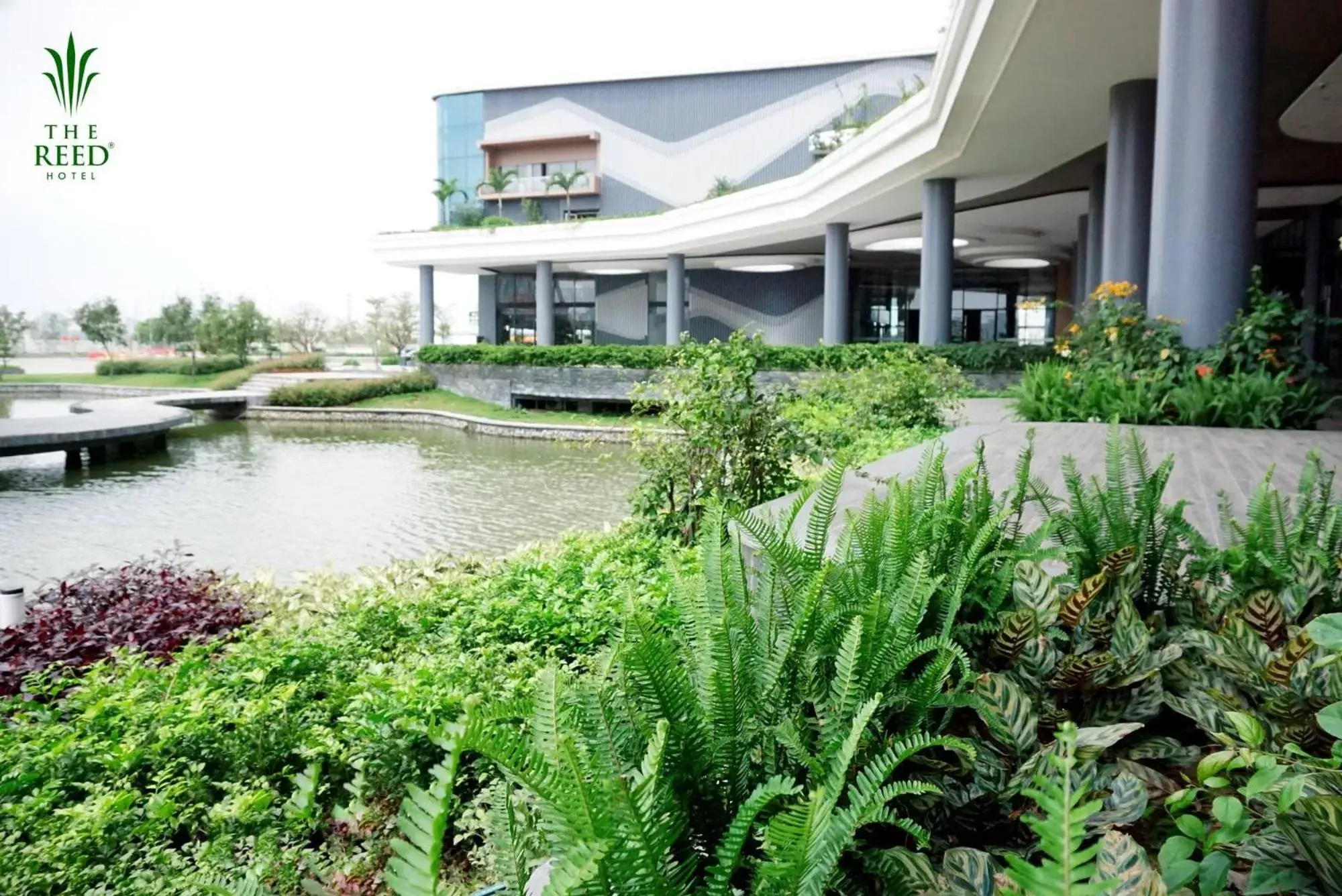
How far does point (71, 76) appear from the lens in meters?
11.9

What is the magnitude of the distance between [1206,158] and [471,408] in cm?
1698

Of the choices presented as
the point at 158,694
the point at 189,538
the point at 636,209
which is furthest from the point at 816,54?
the point at 158,694

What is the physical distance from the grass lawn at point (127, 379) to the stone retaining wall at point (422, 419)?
1055 centimetres

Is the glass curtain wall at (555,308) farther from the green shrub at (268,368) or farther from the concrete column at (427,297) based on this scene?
the green shrub at (268,368)

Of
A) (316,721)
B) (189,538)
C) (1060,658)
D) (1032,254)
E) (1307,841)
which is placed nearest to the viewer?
(1307,841)

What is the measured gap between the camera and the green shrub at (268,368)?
93.5 ft

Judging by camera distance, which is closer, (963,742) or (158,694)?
(963,742)

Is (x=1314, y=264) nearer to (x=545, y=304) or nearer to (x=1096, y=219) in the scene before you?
(x=1096, y=219)

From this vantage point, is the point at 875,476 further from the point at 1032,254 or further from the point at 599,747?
the point at 1032,254

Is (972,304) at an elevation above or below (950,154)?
below

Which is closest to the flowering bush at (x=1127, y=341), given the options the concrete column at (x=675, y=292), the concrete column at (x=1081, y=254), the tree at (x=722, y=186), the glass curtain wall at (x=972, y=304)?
the concrete column at (x=1081, y=254)

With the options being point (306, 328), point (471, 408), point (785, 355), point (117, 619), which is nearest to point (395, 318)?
point (306, 328)

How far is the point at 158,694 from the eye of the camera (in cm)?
309

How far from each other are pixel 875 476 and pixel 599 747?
4018 millimetres
